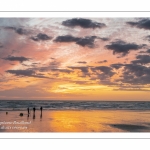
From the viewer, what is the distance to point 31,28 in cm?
2188

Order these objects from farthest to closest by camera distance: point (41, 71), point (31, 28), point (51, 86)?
point (51, 86) < point (41, 71) < point (31, 28)

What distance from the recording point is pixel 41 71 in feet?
97.9

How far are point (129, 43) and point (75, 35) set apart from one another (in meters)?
4.94

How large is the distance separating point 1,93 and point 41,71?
514 cm
